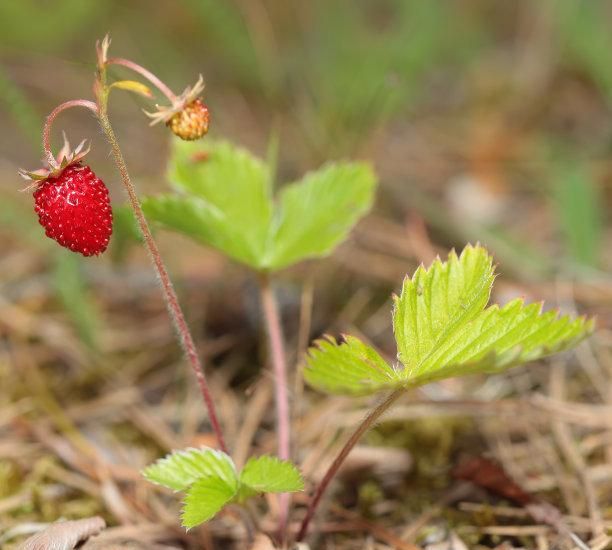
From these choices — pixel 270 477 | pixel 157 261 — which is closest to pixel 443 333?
pixel 270 477

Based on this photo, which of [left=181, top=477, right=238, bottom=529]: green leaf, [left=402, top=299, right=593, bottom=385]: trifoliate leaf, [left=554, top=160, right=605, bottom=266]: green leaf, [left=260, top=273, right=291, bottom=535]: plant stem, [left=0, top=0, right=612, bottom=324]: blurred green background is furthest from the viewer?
[left=0, top=0, right=612, bottom=324]: blurred green background

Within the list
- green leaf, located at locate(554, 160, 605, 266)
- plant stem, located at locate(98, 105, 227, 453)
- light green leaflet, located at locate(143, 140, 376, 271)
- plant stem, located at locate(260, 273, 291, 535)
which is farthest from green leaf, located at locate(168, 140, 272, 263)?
green leaf, located at locate(554, 160, 605, 266)

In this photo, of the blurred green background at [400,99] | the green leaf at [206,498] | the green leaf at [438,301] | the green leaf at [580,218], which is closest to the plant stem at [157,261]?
the green leaf at [206,498]

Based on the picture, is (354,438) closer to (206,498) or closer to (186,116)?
(206,498)

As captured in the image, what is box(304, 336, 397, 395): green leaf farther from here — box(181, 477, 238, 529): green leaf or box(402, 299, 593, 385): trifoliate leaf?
box(181, 477, 238, 529): green leaf

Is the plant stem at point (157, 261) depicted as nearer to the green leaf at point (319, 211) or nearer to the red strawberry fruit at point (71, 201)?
the red strawberry fruit at point (71, 201)

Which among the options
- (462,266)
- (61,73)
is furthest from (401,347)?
(61,73)
